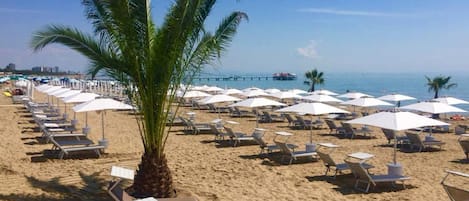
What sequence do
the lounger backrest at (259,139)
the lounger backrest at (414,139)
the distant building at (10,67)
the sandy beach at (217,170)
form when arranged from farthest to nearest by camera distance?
the distant building at (10,67), the lounger backrest at (414,139), the lounger backrest at (259,139), the sandy beach at (217,170)

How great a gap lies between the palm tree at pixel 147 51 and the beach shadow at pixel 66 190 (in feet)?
3.32

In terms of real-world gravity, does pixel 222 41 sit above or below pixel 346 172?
above

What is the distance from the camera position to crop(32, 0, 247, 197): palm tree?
22.3ft

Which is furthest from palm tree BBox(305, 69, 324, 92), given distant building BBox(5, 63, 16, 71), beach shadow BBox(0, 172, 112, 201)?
distant building BBox(5, 63, 16, 71)

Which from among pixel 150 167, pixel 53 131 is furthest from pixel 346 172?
pixel 53 131

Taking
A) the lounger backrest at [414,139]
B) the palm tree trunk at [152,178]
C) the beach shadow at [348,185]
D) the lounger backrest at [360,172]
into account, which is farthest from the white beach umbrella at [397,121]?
the palm tree trunk at [152,178]

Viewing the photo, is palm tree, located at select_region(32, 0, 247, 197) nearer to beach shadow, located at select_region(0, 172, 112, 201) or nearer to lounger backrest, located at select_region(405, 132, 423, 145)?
beach shadow, located at select_region(0, 172, 112, 201)

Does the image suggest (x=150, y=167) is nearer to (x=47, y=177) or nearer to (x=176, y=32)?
(x=176, y=32)

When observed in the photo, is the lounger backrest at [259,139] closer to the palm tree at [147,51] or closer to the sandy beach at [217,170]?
the sandy beach at [217,170]

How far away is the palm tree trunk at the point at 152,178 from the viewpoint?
709 cm

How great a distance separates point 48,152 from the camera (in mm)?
11633

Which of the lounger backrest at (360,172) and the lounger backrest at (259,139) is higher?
the lounger backrest at (259,139)

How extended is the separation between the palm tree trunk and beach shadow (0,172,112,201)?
0.75 m

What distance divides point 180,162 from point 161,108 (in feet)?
13.2
